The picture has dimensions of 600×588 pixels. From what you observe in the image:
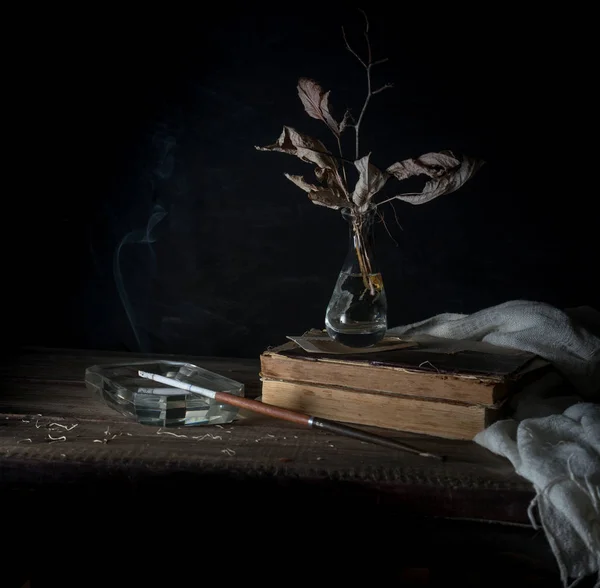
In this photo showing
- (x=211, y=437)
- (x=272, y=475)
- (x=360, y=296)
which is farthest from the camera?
(x=360, y=296)

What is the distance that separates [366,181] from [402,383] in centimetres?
32

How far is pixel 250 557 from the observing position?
115cm

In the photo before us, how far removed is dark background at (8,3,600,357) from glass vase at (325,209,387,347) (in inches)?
14.5

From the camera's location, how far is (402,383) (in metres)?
1.11

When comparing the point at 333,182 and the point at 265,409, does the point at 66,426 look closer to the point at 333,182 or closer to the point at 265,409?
the point at 265,409

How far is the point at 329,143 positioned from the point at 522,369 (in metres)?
0.67

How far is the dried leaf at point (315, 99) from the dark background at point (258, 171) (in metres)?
0.32

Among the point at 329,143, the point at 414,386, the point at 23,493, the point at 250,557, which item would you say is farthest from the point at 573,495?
the point at 329,143

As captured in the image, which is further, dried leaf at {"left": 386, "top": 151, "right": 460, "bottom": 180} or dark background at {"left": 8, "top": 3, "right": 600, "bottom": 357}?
dark background at {"left": 8, "top": 3, "right": 600, "bottom": 357}

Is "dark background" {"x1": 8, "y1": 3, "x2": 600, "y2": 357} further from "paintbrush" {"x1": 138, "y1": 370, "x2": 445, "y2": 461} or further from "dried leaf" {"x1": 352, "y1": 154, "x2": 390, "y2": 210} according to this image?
"paintbrush" {"x1": 138, "y1": 370, "x2": 445, "y2": 461}

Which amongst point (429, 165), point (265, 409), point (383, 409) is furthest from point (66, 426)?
point (429, 165)

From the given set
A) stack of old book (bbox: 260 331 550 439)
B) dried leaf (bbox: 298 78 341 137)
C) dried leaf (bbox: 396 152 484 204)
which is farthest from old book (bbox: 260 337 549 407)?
dried leaf (bbox: 298 78 341 137)

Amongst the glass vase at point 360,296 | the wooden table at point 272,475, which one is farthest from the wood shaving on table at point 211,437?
the glass vase at point 360,296

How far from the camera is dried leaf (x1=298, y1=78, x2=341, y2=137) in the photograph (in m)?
1.22
